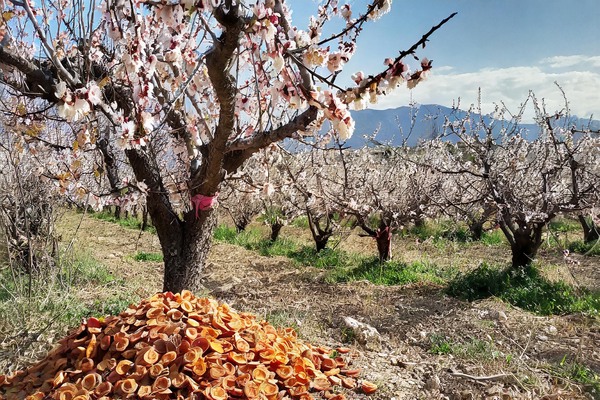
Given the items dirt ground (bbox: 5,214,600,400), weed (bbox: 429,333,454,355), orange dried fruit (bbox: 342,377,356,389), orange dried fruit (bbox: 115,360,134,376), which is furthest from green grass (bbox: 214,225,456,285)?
orange dried fruit (bbox: 115,360,134,376)

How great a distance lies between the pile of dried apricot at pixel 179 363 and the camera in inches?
104

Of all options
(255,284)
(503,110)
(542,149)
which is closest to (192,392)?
(255,284)

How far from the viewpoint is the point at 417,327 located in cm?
482

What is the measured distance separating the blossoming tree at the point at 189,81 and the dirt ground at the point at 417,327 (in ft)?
2.35

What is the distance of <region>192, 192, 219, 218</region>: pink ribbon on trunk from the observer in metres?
3.99

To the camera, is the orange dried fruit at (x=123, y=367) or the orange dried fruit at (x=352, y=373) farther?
the orange dried fruit at (x=352, y=373)

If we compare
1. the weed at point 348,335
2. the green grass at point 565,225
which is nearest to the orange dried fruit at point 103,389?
the weed at point 348,335

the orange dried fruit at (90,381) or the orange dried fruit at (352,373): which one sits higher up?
the orange dried fruit at (90,381)

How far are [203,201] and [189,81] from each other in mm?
1588

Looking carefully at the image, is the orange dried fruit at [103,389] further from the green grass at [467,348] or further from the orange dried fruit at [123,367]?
the green grass at [467,348]

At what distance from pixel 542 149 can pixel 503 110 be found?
1321 millimetres

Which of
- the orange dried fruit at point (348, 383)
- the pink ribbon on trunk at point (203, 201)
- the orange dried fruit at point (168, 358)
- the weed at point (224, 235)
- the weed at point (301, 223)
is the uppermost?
the pink ribbon on trunk at point (203, 201)

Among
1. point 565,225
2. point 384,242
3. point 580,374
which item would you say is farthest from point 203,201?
point 565,225

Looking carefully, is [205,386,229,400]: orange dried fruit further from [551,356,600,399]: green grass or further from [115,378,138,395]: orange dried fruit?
[551,356,600,399]: green grass
